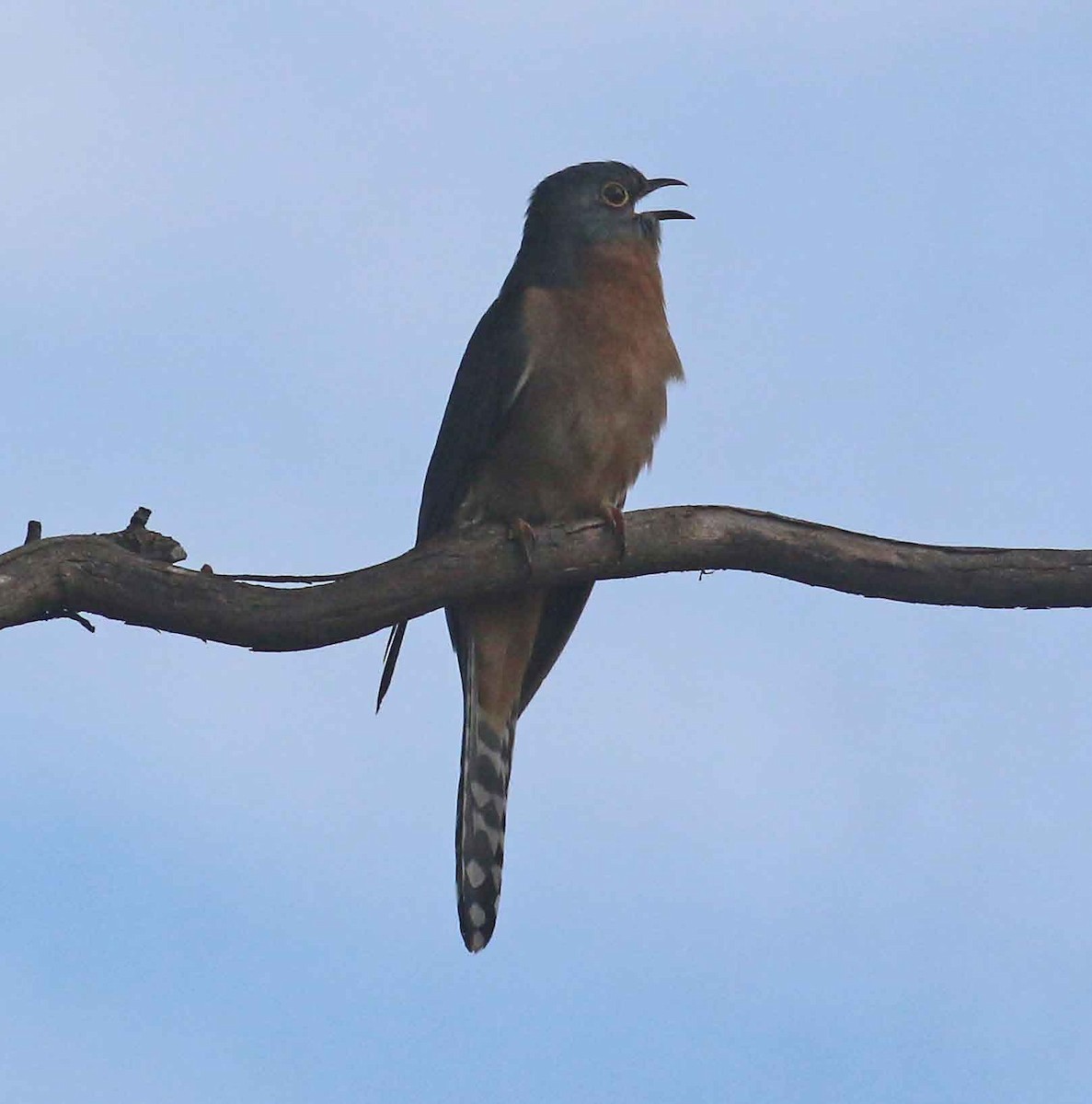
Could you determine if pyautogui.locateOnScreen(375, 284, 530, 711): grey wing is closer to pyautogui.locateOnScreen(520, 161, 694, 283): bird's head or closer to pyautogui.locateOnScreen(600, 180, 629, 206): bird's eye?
pyautogui.locateOnScreen(520, 161, 694, 283): bird's head

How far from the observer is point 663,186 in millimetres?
6688

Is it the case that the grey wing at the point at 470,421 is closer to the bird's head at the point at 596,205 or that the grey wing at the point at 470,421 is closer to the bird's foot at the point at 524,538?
the bird's head at the point at 596,205

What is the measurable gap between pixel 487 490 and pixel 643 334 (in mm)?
870

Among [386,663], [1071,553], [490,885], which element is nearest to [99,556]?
[386,663]

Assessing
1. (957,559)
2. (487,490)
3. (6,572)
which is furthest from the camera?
(487,490)

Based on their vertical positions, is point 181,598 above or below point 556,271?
below

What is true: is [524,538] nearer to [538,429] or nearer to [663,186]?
[538,429]

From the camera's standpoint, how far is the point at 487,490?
5746 millimetres

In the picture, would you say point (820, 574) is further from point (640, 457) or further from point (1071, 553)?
point (640, 457)

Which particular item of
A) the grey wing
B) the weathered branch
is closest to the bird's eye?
the grey wing

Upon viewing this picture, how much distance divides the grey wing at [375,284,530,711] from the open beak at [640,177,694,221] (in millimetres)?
784

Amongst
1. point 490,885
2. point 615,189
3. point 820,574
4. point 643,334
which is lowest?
point 490,885

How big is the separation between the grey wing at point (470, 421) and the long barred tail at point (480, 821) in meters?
0.53

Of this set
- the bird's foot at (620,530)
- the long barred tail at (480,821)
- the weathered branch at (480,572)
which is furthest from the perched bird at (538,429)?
the weathered branch at (480,572)
